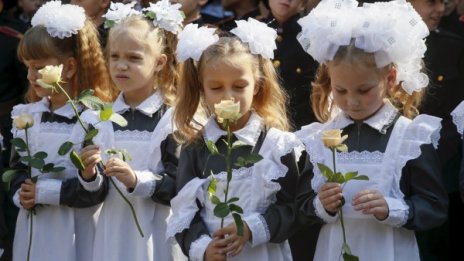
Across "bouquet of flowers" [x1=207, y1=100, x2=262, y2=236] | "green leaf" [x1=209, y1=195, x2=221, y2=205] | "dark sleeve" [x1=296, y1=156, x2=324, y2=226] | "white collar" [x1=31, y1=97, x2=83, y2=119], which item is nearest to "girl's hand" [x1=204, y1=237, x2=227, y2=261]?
"bouquet of flowers" [x1=207, y1=100, x2=262, y2=236]

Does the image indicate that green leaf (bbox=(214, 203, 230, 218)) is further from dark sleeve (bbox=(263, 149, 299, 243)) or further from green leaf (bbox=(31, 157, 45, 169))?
green leaf (bbox=(31, 157, 45, 169))

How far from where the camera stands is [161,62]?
5305mm

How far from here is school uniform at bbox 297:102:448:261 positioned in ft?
14.2

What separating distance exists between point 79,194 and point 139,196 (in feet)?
1.11

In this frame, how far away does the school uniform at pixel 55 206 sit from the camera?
522 centimetres

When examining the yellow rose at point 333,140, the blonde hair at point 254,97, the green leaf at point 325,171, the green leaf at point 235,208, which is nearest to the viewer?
the yellow rose at point 333,140

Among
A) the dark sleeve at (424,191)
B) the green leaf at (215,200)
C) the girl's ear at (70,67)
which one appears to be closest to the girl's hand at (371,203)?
the dark sleeve at (424,191)

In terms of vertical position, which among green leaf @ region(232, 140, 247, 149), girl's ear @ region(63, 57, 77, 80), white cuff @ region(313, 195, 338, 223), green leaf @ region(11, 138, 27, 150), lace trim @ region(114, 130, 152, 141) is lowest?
white cuff @ region(313, 195, 338, 223)

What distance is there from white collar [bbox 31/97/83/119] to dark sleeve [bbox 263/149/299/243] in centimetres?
129

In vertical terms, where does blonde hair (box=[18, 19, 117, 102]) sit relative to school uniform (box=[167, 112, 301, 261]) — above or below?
above

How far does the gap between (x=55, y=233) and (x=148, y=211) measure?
545 millimetres

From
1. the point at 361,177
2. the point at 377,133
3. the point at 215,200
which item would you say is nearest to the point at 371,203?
the point at 361,177

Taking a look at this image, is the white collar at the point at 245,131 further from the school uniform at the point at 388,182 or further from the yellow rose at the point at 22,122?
the yellow rose at the point at 22,122

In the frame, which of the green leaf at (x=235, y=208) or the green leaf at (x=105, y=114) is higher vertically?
the green leaf at (x=105, y=114)
